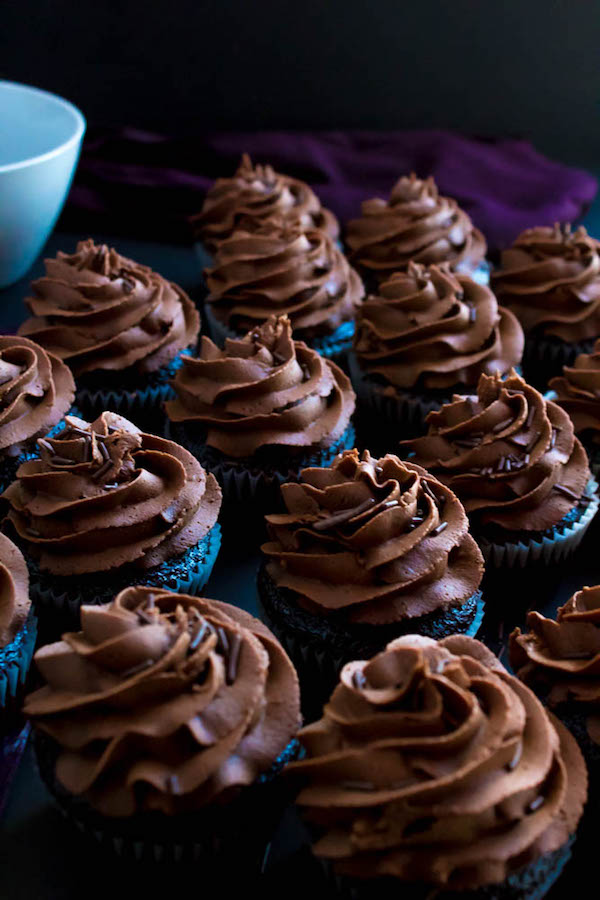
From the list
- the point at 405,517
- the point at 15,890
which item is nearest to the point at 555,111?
the point at 405,517

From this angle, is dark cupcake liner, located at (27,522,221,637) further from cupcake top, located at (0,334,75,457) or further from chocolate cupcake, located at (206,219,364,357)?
chocolate cupcake, located at (206,219,364,357)

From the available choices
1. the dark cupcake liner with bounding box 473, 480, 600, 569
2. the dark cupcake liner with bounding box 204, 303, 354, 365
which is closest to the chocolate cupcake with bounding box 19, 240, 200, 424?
the dark cupcake liner with bounding box 204, 303, 354, 365

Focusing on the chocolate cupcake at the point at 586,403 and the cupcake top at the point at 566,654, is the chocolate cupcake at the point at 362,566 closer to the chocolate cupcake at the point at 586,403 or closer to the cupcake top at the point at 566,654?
the cupcake top at the point at 566,654

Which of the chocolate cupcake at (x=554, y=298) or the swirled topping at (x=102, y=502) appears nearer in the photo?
the swirled topping at (x=102, y=502)

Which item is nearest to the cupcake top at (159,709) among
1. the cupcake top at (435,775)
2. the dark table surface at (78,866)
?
the cupcake top at (435,775)

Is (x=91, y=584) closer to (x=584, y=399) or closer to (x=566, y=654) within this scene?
(x=566, y=654)

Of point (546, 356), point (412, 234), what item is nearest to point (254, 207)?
point (412, 234)

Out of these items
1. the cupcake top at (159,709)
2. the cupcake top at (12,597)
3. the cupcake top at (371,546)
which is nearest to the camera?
the cupcake top at (159,709)
